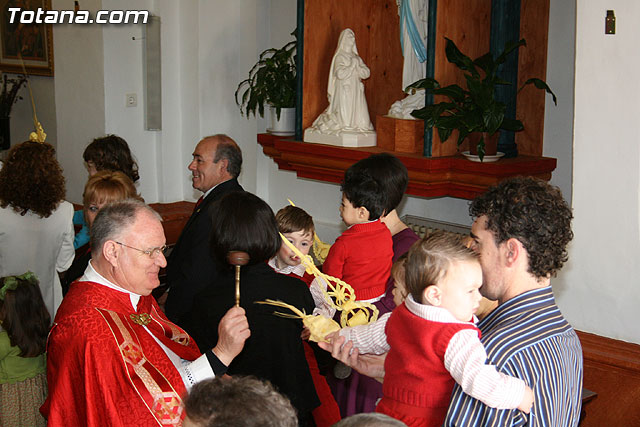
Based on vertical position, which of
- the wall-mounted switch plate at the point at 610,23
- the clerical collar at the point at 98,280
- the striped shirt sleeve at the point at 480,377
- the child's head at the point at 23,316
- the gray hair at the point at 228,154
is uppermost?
the wall-mounted switch plate at the point at 610,23

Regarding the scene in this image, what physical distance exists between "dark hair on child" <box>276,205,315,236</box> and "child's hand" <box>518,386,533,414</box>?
2045 millimetres

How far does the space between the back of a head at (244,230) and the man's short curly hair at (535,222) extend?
32.7 inches

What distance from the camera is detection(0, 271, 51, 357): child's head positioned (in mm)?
3555

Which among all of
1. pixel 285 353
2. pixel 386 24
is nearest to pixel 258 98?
pixel 386 24

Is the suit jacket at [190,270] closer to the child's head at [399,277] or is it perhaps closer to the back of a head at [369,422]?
the child's head at [399,277]

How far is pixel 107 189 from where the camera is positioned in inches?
162

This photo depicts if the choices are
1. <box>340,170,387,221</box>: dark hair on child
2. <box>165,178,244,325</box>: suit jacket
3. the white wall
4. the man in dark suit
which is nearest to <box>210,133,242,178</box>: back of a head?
the man in dark suit

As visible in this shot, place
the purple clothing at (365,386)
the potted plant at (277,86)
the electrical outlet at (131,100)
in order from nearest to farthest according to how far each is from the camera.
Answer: the purple clothing at (365,386), the potted plant at (277,86), the electrical outlet at (131,100)

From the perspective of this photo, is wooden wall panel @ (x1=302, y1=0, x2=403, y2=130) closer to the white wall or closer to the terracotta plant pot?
the terracotta plant pot

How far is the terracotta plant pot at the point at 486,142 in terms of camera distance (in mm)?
4758

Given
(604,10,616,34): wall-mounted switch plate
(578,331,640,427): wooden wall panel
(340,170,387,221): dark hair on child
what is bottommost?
(578,331,640,427): wooden wall panel

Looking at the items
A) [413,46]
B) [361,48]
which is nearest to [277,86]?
[361,48]

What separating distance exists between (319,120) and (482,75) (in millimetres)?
1370

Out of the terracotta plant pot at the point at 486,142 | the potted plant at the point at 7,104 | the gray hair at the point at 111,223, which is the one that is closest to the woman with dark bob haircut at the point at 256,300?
the gray hair at the point at 111,223
